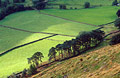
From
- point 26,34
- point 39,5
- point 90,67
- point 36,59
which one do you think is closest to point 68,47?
point 36,59

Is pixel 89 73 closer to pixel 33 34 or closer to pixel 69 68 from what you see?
pixel 69 68

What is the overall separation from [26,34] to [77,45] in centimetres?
5443

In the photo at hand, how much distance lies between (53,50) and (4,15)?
11084 cm

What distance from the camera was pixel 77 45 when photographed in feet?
320

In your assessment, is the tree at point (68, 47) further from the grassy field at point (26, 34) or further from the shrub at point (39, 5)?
the shrub at point (39, 5)

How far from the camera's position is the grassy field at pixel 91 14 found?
158775mm

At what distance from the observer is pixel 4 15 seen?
18800 cm

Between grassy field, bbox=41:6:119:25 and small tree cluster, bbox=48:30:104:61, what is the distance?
165ft

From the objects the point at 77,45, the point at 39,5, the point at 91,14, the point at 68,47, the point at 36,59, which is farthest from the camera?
the point at 39,5

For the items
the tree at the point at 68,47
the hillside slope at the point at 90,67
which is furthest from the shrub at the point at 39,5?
the hillside slope at the point at 90,67

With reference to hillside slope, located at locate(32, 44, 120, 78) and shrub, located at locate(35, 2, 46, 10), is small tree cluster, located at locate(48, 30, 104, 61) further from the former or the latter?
shrub, located at locate(35, 2, 46, 10)

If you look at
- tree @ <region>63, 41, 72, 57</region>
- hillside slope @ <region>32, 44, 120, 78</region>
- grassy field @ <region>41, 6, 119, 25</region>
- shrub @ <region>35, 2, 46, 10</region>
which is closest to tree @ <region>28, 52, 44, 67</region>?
tree @ <region>63, 41, 72, 57</region>

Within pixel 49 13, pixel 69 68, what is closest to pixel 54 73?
pixel 69 68

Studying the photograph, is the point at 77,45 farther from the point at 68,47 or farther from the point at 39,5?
the point at 39,5
